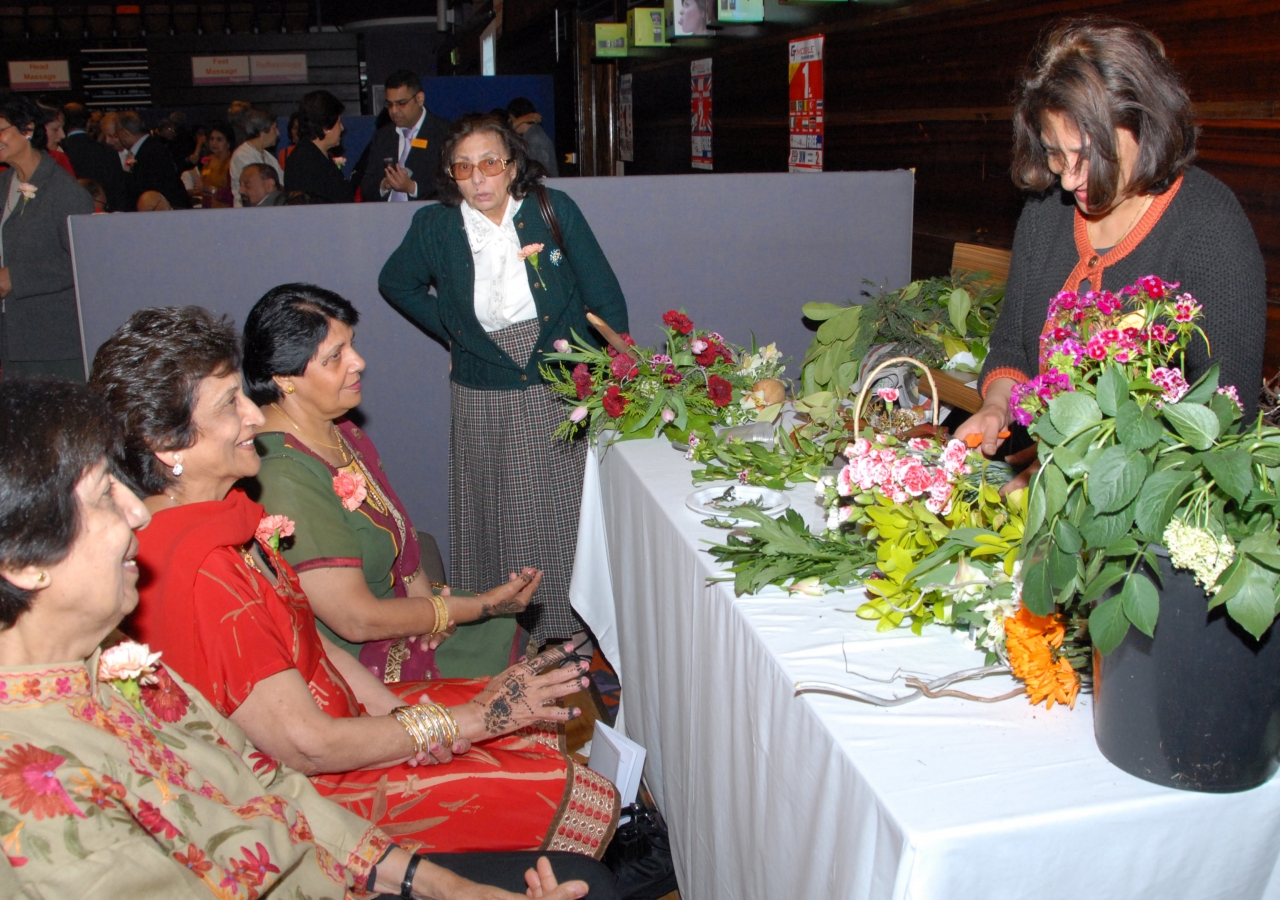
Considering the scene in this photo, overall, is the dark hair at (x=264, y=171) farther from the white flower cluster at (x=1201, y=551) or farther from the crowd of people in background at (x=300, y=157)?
the white flower cluster at (x=1201, y=551)

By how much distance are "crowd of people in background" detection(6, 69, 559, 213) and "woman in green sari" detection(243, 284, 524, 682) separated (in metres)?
1.07

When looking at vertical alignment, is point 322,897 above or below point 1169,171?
below

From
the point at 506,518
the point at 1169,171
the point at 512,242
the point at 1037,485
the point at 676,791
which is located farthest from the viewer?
A: the point at 506,518

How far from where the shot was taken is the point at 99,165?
5719 mm

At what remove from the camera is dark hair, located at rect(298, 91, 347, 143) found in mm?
5020

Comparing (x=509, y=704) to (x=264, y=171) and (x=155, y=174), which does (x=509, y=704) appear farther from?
(x=155, y=174)

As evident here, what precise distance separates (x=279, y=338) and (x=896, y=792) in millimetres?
1445

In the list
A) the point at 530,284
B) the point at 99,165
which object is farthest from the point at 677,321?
the point at 99,165

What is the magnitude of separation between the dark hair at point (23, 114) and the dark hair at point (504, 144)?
1.81 m

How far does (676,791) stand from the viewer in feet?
6.22

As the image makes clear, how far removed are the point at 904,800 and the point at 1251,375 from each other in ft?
3.19

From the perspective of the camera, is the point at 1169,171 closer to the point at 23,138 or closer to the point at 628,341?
the point at 628,341

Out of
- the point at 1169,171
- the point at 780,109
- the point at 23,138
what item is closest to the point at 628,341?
the point at 1169,171

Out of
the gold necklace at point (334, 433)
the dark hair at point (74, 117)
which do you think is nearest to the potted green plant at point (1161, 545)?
the gold necklace at point (334, 433)
